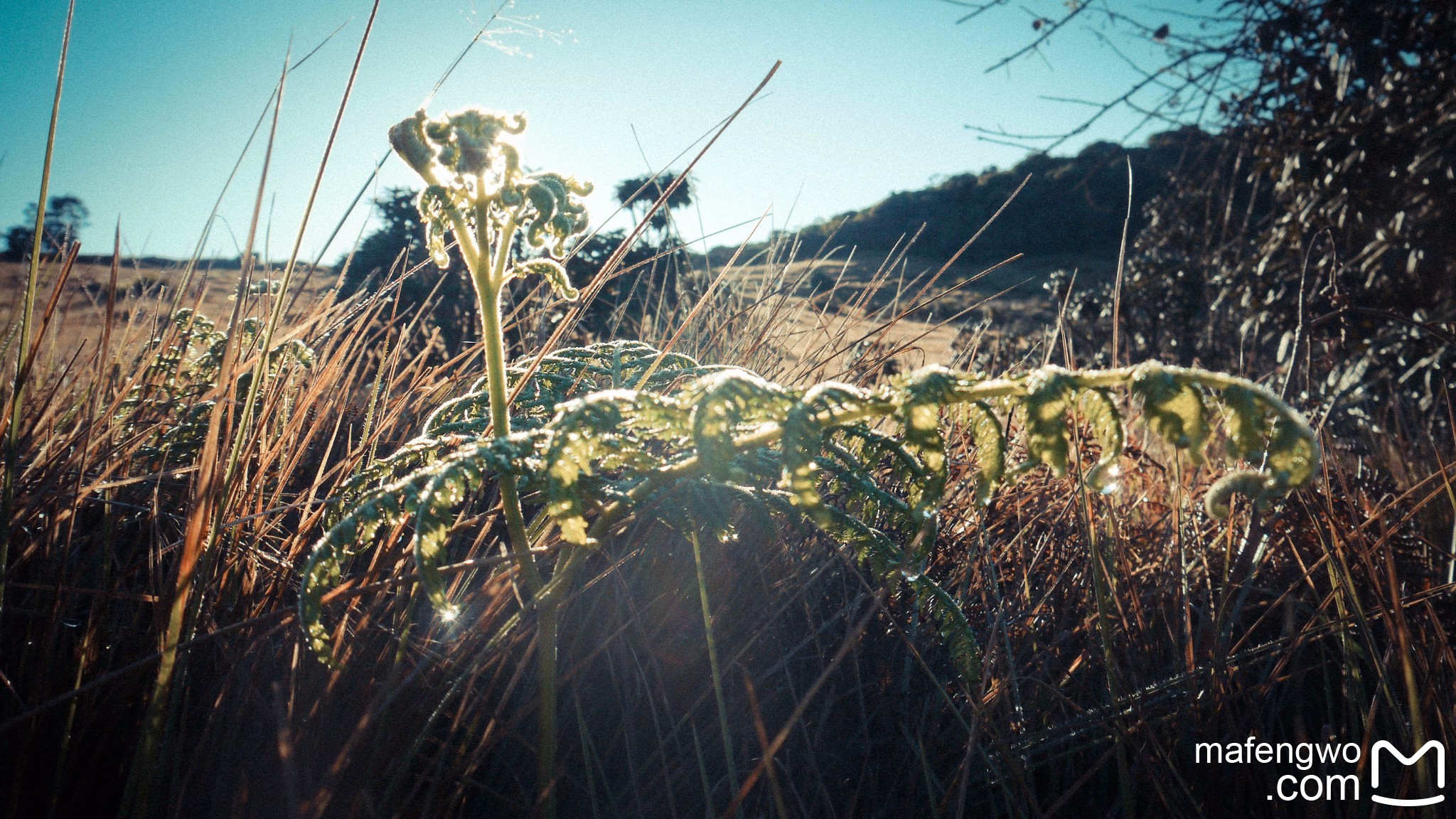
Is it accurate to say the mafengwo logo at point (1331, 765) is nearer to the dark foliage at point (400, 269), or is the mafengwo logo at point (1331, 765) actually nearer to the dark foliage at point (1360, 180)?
the dark foliage at point (1360, 180)

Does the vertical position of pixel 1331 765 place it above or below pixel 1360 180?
below

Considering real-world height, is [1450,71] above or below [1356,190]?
above

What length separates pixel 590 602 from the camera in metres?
1.40

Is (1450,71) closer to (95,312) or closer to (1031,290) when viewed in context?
(95,312)

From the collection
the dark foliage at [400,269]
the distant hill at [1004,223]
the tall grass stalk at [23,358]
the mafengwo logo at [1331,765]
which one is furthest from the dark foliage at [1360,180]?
the distant hill at [1004,223]

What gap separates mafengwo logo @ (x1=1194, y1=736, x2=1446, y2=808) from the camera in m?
0.98

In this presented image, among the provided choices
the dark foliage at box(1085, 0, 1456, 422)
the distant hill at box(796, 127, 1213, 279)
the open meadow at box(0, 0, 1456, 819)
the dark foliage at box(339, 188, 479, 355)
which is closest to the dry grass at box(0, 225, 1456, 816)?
the open meadow at box(0, 0, 1456, 819)

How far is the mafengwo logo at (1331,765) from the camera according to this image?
0.98 meters

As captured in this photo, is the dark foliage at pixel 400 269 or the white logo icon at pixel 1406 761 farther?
the dark foliage at pixel 400 269

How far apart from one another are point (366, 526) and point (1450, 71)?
13.8 ft

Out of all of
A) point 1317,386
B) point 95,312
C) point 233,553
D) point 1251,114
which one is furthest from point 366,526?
point 1317,386

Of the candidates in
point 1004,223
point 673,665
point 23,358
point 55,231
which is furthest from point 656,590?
point 1004,223

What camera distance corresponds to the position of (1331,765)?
1.12 m

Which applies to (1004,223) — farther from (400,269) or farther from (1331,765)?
(1331,765)
